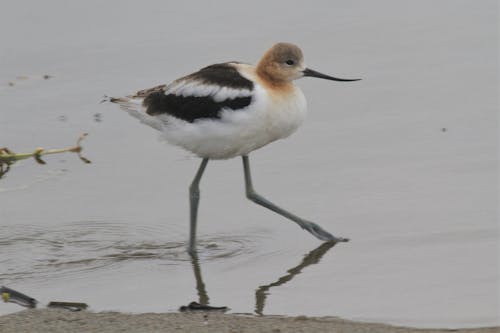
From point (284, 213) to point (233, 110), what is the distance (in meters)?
0.82

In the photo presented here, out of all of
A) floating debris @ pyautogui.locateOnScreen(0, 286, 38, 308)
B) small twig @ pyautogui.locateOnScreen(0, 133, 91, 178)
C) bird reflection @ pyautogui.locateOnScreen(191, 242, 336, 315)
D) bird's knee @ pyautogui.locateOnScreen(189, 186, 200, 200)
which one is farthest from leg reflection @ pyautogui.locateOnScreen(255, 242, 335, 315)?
small twig @ pyautogui.locateOnScreen(0, 133, 91, 178)

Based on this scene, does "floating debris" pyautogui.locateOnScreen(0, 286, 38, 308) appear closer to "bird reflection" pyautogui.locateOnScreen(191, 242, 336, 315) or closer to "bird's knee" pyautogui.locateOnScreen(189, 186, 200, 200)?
"bird reflection" pyautogui.locateOnScreen(191, 242, 336, 315)

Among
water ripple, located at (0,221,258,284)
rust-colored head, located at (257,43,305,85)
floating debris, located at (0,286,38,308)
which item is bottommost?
floating debris, located at (0,286,38,308)

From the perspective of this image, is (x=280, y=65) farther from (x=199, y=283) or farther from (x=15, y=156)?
(x=15, y=156)

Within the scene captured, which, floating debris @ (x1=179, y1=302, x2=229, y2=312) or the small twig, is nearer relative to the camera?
floating debris @ (x1=179, y1=302, x2=229, y2=312)

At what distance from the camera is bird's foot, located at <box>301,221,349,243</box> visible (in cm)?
758

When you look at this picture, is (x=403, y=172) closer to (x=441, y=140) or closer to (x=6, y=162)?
(x=441, y=140)

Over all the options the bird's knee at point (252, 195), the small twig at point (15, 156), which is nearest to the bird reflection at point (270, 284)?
the bird's knee at point (252, 195)

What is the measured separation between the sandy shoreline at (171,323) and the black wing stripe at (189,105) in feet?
5.19

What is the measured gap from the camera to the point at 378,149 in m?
8.95

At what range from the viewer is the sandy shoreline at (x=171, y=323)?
19.7 feet

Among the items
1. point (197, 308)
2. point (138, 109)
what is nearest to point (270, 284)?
point (197, 308)

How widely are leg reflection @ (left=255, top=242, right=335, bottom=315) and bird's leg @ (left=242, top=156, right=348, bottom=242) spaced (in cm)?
6

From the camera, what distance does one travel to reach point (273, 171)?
8852 mm
